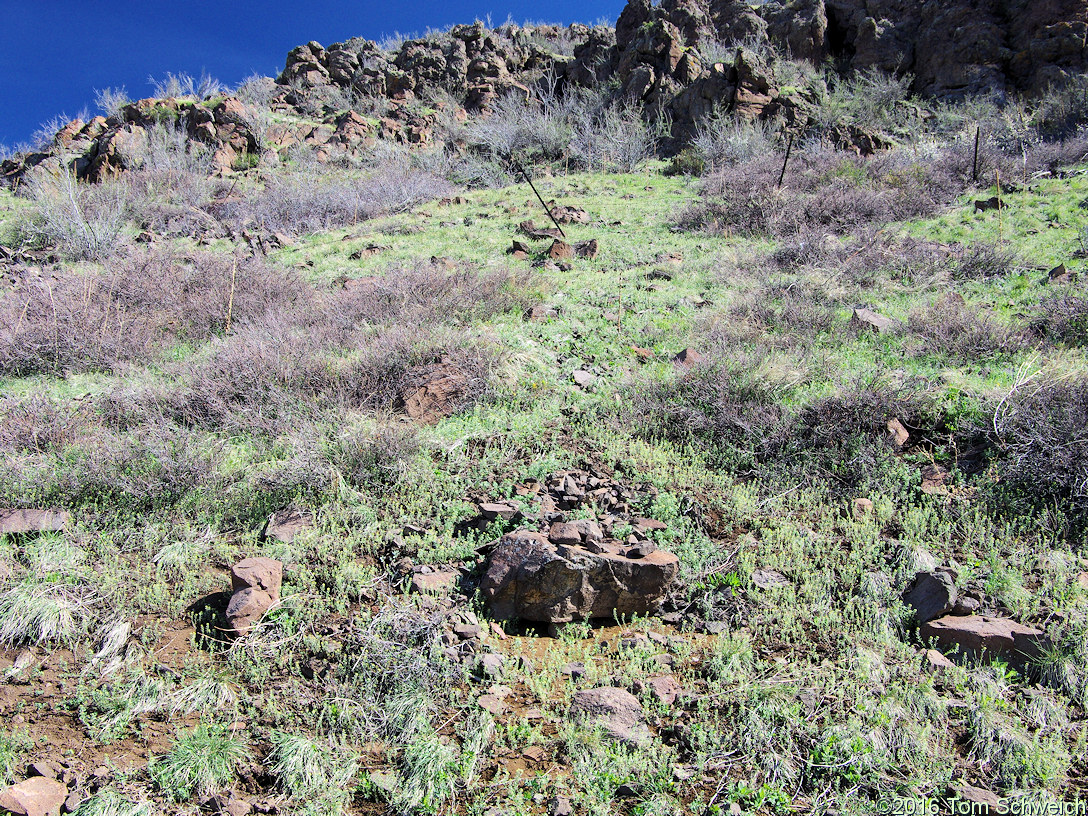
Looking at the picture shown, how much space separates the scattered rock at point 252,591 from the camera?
284cm

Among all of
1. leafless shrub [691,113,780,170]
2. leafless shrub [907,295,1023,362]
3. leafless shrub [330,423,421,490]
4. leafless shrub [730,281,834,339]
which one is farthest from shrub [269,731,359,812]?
leafless shrub [691,113,780,170]

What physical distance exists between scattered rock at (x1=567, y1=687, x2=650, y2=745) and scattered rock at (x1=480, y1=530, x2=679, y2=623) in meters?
0.52

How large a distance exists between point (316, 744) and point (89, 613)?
146 cm

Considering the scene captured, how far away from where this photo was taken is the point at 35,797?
2057 millimetres

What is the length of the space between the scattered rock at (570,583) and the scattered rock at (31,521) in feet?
8.45

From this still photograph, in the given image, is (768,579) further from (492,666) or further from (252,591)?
(252,591)

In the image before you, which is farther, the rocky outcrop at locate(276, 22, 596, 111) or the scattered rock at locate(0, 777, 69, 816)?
the rocky outcrop at locate(276, 22, 596, 111)

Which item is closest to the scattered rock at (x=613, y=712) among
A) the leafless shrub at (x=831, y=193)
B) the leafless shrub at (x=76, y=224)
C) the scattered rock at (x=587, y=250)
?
the scattered rock at (x=587, y=250)

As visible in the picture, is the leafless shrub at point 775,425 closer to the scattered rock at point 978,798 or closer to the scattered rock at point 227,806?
the scattered rock at point 978,798

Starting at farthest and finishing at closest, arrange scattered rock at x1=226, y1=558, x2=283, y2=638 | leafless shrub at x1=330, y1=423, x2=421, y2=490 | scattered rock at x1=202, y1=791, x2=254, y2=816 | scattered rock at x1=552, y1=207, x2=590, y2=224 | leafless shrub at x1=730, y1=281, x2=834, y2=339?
scattered rock at x1=552, y1=207, x2=590, y2=224 → leafless shrub at x1=730, y1=281, x2=834, y2=339 → leafless shrub at x1=330, y1=423, x2=421, y2=490 → scattered rock at x1=226, y1=558, x2=283, y2=638 → scattered rock at x1=202, y1=791, x2=254, y2=816

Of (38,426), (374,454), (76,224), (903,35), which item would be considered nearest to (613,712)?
(374,454)

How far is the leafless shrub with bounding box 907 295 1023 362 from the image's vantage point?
516 cm

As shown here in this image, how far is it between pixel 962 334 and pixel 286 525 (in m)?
5.85

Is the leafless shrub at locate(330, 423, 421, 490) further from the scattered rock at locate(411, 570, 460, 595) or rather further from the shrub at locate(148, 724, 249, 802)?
the shrub at locate(148, 724, 249, 802)
